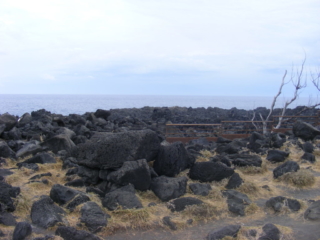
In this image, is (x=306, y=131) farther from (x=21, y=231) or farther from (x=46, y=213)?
(x=21, y=231)

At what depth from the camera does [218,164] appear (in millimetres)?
8023

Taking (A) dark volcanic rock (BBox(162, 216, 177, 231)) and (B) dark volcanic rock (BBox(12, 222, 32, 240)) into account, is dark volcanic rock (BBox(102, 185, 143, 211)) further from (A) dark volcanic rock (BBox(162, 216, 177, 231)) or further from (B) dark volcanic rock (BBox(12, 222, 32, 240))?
(B) dark volcanic rock (BBox(12, 222, 32, 240))

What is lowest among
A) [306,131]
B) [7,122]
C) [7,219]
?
[7,219]

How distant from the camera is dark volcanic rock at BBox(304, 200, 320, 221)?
5.90 m

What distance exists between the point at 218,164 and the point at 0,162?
6.07 meters

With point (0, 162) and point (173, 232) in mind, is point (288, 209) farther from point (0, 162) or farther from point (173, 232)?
point (0, 162)

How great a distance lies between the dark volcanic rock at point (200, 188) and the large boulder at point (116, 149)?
4.11 feet

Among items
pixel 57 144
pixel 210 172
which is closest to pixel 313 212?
pixel 210 172

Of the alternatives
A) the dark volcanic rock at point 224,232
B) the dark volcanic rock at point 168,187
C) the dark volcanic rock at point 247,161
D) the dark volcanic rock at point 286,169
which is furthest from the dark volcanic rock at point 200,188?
the dark volcanic rock at point 247,161

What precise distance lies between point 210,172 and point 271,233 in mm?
2874

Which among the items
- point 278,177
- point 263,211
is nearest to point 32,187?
point 263,211

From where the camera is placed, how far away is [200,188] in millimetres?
7234

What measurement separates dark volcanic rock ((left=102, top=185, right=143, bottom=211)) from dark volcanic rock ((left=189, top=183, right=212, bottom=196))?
140cm

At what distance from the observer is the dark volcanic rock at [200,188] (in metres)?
7.09
